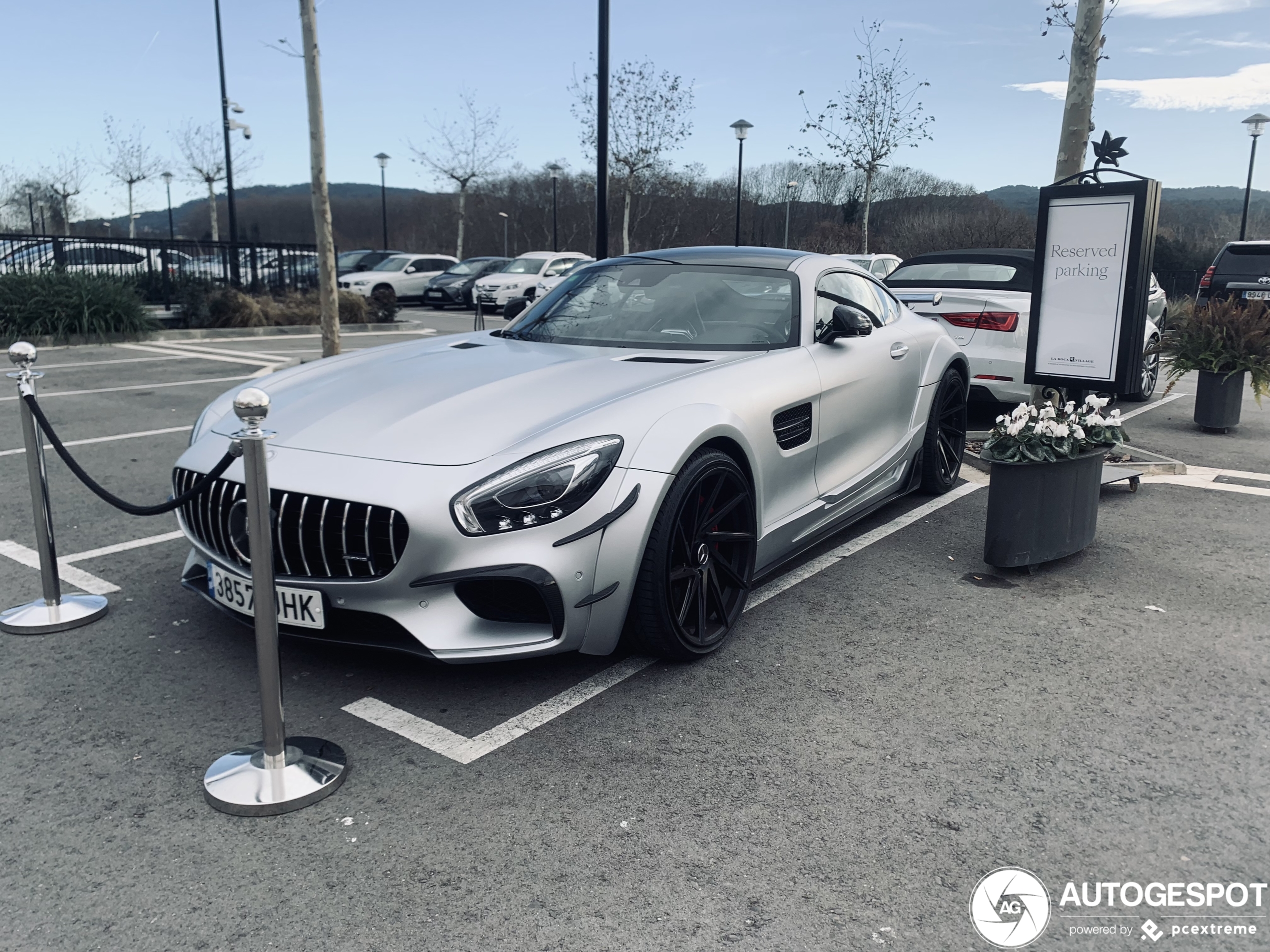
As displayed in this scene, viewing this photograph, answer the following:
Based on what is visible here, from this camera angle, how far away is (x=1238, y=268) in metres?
13.9

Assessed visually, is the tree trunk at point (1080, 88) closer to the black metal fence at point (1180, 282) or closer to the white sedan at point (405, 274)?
the white sedan at point (405, 274)

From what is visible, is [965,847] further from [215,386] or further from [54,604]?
[215,386]

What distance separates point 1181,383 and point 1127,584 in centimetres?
961

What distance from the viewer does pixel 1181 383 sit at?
1282 cm

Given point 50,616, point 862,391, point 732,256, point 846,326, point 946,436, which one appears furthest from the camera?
point 946,436

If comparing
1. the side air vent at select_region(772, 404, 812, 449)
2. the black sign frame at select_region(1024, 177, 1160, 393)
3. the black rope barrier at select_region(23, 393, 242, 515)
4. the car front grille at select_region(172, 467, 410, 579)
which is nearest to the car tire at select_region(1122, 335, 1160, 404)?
the black sign frame at select_region(1024, 177, 1160, 393)

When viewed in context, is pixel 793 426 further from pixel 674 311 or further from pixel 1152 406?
pixel 1152 406

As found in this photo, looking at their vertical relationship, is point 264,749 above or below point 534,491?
below

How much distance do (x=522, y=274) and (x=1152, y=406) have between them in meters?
17.4

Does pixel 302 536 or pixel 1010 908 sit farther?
pixel 302 536

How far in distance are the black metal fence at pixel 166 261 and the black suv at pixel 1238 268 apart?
15.6 metres

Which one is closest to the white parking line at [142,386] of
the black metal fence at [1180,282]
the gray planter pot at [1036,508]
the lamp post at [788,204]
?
the gray planter pot at [1036,508]

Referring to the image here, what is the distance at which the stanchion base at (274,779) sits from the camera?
2674 mm

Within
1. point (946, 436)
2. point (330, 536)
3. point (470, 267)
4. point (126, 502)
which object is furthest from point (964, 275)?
point (470, 267)
